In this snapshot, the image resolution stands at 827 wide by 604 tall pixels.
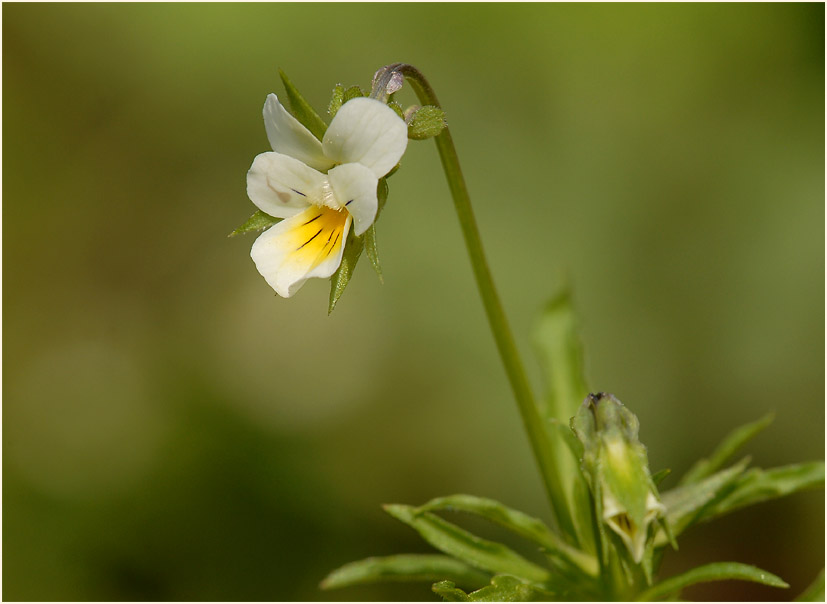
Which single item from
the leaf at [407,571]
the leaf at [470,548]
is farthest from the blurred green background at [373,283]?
the leaf at [470,548]

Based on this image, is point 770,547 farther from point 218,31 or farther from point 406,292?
point 218,31

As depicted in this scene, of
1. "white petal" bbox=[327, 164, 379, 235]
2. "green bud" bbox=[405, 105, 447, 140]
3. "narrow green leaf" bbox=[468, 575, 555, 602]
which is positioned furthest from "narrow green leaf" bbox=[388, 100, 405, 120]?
"narrow green leaf" bbox=[468, 575, 555, 602]

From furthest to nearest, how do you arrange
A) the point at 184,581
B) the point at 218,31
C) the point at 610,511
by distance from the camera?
the point at 218,31
the point at 184,581
the point at 610,511

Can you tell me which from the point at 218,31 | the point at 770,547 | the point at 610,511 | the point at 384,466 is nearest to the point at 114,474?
the point at 384,466

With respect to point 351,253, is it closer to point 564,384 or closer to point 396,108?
point 396,108

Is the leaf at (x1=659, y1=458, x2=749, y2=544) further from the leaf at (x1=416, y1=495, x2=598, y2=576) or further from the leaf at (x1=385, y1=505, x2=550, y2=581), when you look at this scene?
the leaf at (x1=385, y1=505, x2=550, y2=581)

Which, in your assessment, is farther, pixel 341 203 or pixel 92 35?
pixel 92 35
